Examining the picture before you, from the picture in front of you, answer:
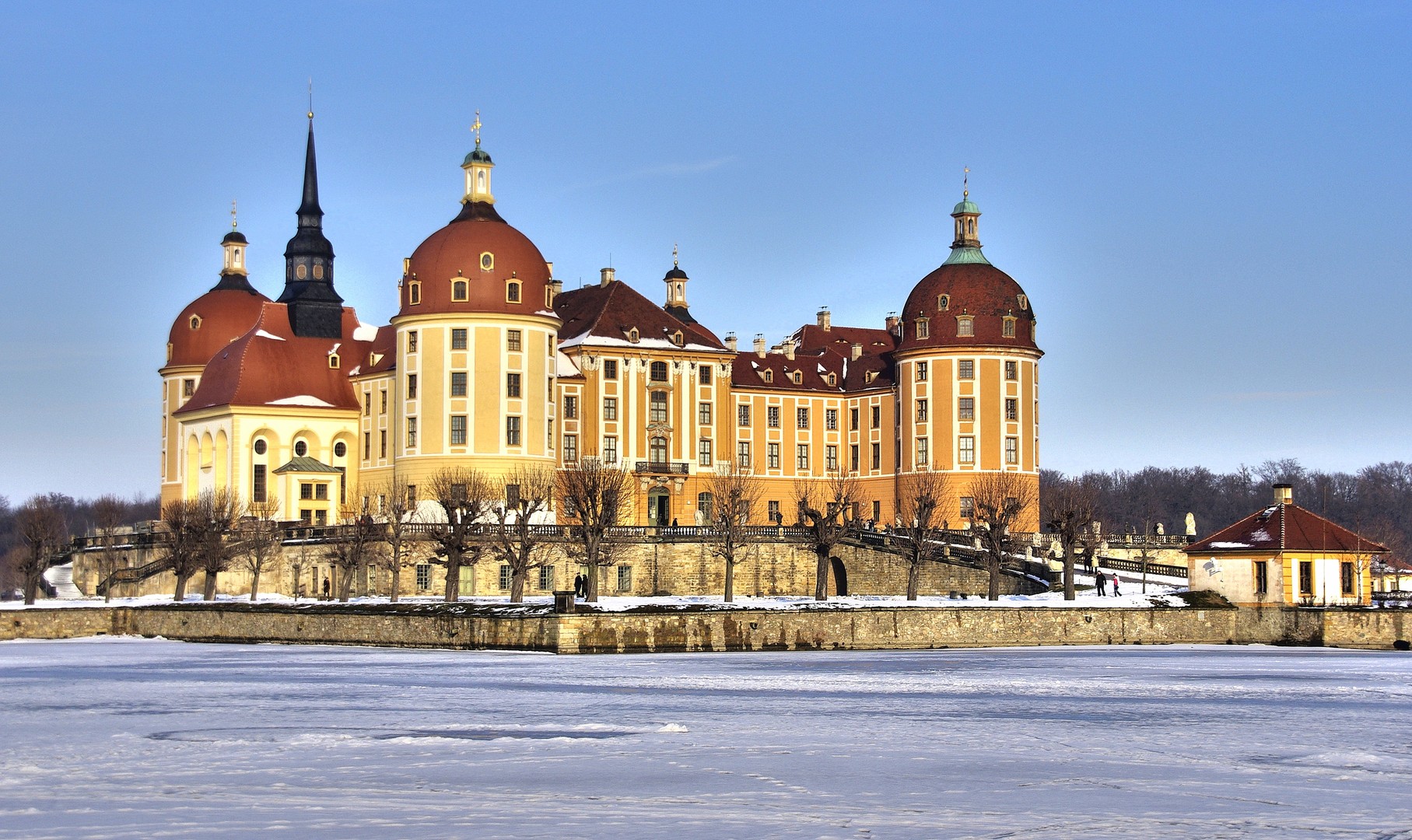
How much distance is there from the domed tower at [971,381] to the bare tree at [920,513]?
457mm

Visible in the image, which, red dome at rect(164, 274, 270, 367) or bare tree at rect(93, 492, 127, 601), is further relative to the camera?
red dome at rect(164, 274, 270, 367)

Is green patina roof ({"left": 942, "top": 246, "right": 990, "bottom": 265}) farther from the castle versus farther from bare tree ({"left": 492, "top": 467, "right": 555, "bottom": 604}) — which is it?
bare tree ({"left": 492, "top": 467, "right": 555, "bottom": 604})

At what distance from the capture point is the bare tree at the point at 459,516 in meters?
58.5

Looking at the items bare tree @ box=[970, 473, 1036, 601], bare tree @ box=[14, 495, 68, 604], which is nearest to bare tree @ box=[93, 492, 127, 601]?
bare tree @ box=[14, 495, 68, 604]

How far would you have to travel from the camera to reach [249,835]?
667 inches

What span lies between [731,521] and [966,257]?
23.7 meters

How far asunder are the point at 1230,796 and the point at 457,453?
5431 cm

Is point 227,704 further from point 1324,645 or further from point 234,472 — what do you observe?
point 234,472

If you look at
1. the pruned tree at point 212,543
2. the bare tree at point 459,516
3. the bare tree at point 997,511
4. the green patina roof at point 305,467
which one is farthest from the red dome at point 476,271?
the bare tree at point 997,511

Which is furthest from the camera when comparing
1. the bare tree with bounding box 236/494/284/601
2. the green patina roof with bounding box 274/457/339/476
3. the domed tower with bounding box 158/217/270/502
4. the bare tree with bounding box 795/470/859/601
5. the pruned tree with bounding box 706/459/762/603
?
the domed tower with bounding box 158/217/270/502

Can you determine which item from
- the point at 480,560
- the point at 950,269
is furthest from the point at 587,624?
the point at 950,269

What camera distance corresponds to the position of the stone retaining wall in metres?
46.8

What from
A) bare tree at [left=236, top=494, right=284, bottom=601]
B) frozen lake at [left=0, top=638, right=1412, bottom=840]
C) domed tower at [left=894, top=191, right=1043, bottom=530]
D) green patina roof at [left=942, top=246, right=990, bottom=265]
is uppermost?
green patina roof at [left=942, top=246, right=990, bottom=265]

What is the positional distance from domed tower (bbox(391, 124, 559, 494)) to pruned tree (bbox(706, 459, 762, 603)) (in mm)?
7206
